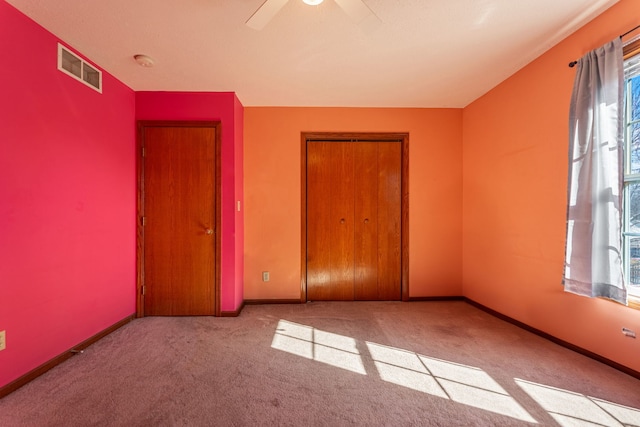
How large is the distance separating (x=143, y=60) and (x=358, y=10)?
1.94 metres

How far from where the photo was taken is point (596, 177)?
1852 millimetres

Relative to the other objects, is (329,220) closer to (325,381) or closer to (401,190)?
(401,190)

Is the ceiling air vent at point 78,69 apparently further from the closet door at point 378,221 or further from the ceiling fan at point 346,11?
the closet door at point 378,221

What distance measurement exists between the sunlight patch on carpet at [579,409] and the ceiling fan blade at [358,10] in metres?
2.47

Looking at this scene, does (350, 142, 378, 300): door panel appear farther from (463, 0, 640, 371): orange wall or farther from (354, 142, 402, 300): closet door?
(463, 0, 640, 371): orange wall

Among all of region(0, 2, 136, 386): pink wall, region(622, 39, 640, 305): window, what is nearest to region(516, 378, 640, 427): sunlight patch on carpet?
region(622, 39, 640, 305): window

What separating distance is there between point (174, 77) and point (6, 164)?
1.51 metres

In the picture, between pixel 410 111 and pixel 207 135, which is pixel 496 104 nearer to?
pixel 410 111

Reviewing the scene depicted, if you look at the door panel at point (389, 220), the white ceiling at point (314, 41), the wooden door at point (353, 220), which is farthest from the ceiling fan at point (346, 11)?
the door panel at point (389, 220)

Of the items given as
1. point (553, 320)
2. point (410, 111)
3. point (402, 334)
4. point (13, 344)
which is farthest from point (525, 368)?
point (13, 344)

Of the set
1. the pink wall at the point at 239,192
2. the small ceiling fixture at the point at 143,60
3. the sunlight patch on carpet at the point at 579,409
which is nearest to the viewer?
the sunlight patch on carpet at the point at 579,409

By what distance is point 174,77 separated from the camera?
103 inches

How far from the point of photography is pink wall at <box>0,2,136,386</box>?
5.53 feet

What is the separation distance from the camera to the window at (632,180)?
5.98 feet
